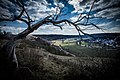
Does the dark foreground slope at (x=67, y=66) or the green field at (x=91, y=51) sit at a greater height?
the green field at (x=91, y=51)

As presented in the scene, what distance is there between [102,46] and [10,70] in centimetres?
368

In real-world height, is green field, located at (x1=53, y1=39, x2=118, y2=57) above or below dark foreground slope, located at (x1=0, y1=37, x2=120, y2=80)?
above

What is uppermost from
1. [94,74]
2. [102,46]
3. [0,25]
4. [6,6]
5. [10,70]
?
[6,6]

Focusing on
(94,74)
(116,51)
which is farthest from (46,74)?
(116,51)

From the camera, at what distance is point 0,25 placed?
5.23 meters

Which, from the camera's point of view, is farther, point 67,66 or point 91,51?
point 91,51

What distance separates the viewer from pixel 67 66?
4.86m

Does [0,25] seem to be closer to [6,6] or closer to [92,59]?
[6,6]

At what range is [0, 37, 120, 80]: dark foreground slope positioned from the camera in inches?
168

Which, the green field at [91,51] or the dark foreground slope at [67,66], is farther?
the green field at [91,51]

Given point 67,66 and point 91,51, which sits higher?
point 91,51

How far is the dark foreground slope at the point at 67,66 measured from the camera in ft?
14.0

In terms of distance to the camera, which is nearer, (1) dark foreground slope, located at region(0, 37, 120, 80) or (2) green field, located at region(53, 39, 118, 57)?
(1) dark foreground slope, located at region(0, 37, 120, 80)

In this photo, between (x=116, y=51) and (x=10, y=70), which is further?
(x=116, y=51)
